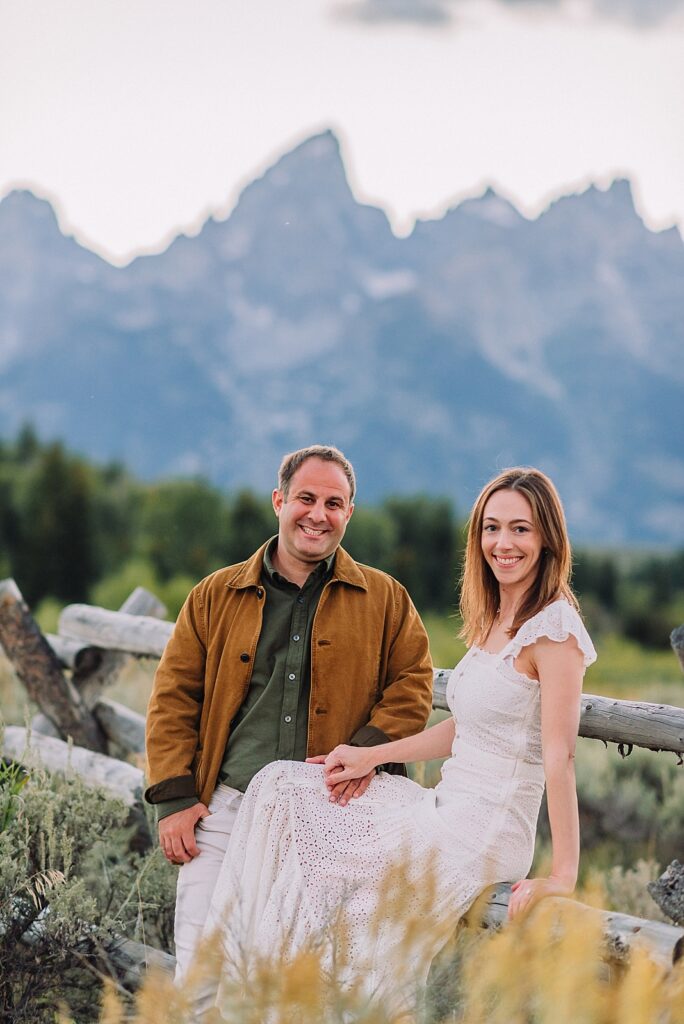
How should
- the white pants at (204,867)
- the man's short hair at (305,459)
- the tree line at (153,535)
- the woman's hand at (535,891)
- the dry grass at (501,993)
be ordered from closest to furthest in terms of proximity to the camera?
1. the dry grass at (501,993)
2. the woman's hand at (535,891)
3. the white pants at (204,867)
4. the man's short hair at (305,459)
5. the tree line at (153,535)

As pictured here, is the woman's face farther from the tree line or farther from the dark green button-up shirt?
the tree line

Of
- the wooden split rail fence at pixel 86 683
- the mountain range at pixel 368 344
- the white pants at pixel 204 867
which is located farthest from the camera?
the mountain range at pixel 368 344

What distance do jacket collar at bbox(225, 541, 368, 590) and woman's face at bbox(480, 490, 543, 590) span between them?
53 cm

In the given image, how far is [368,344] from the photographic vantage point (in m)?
115

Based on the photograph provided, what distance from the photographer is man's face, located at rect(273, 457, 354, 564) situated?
339 centimetres

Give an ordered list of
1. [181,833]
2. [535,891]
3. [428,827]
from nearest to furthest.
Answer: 1. [535,891]
2. [428,827]
3. [181,833]

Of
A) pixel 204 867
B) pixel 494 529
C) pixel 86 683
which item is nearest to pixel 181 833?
pixel 204 867

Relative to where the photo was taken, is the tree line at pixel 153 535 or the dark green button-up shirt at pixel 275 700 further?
the tree line at pixel 153 535

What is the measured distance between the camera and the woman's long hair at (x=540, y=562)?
3061 millimetres

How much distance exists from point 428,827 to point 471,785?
156 mm

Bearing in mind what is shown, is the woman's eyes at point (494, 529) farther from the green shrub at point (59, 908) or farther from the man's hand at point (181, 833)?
the green shrub at point (59, 908)

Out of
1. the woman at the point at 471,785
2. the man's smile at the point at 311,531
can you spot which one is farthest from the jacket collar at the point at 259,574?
the woman at the point at 471,785

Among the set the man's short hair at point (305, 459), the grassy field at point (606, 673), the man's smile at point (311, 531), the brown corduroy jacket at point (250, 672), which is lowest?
the grassy field at point (606, 673)

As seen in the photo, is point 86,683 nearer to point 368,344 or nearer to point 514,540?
point 514,540
